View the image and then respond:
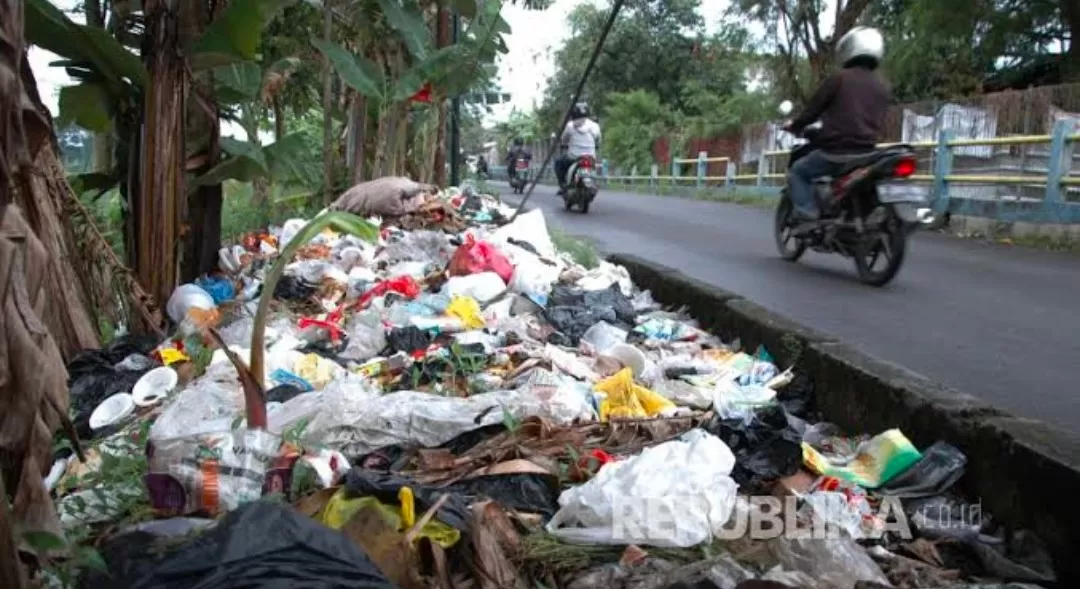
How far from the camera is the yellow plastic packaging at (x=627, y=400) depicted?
10.5 feet

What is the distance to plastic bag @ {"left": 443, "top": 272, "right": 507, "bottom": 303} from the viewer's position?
511 cm

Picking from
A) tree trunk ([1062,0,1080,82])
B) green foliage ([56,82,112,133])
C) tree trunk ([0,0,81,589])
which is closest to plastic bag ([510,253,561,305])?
green foliage ([56,82,112,133])

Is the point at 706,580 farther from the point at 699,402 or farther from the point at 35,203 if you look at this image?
the point at 35,203

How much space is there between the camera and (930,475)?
251 centimetres

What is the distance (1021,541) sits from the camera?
2168 mm

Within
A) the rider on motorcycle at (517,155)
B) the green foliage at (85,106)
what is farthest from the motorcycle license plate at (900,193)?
the rider on motorcycle at (517,155)

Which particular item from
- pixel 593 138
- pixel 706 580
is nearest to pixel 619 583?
pixel 706 580

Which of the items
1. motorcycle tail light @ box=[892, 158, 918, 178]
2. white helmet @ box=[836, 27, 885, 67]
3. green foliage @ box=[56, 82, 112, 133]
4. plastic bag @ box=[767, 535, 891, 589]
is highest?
white helmet @ box=[836, 27, 885, 67]

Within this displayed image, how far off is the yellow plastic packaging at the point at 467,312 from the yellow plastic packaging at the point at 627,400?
1.29 m

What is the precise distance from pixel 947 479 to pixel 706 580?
968 mm

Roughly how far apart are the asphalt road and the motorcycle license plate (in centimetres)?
59

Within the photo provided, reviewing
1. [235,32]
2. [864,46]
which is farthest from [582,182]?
[235,32]

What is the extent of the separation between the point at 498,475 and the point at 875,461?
1128mm

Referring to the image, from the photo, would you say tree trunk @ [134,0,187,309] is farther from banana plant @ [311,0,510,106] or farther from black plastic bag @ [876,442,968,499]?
black plastic bag @ [876,442,968,499]
